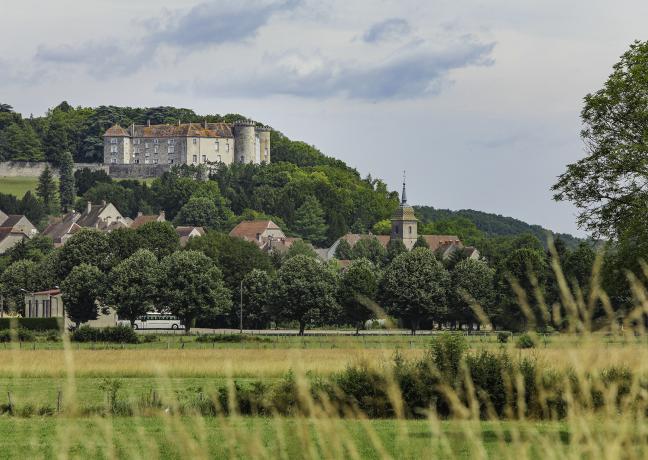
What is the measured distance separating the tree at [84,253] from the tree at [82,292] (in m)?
7.58

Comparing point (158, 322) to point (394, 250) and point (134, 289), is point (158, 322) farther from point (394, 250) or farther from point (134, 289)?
point (394, 250)

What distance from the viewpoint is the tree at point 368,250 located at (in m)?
180

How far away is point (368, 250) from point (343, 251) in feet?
Answer: 26.6

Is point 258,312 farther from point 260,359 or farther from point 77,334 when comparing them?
point 260,359

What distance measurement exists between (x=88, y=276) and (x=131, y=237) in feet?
54.3

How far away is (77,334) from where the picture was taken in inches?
3009

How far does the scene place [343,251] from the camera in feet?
627

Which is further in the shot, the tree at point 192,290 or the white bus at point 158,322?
the white bus at point 158,322

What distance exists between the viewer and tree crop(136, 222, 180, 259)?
12244 centimetres

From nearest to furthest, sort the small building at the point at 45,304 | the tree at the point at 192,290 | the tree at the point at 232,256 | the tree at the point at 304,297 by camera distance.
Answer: the tree at the point at 192,290, the tree at the point at 304,297, the small building at the point at 45,304, the tree at the point at 232,256

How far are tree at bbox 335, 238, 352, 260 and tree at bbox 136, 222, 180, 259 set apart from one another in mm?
63016

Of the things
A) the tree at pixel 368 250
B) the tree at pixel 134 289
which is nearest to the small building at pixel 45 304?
the tree at pixel 134 289

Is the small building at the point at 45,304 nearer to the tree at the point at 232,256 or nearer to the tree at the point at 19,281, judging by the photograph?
the tree at the point at 19,281

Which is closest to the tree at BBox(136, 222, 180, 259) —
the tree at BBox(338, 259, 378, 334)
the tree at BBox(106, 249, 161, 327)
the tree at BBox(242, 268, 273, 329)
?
the tree at BBox(242, 268, 273, 329)
